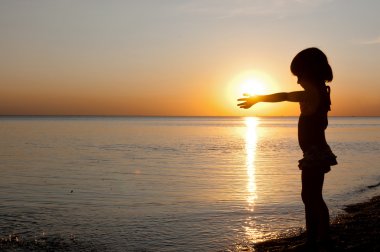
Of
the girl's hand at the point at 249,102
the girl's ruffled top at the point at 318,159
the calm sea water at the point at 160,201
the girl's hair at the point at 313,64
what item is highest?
the girl's hair at the point at 313,64

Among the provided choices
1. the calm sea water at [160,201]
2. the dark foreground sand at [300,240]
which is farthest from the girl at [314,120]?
the calm sea water at [160,201]

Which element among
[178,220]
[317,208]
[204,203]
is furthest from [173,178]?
[317,208]

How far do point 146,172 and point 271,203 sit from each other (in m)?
10.5

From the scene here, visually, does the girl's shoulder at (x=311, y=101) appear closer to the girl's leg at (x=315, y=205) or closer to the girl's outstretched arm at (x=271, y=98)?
the girl's outstretched arm at (x=271, y=98)

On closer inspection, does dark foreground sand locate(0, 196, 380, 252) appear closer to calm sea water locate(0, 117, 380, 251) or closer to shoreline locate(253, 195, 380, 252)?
shoreline locate(253, 195, 380, 252)

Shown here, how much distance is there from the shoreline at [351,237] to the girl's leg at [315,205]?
15.2 inches

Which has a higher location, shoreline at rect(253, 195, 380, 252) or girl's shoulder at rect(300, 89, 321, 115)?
girl's shoulder at rect(300, 89, 321, 115)

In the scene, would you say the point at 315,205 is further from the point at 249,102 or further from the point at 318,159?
the point at 249,102

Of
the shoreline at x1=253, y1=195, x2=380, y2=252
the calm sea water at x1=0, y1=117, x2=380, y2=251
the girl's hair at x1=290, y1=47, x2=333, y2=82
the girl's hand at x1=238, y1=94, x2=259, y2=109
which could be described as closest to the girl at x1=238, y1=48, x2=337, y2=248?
the girl's hair at x1=290, y1=47, x2=333, y2=82

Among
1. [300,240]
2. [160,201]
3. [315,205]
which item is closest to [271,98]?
[315,205]

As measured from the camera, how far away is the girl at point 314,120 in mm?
6023

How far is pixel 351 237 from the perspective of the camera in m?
8.39

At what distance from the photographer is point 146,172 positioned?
80.4ft

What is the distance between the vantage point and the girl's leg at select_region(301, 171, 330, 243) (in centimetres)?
614
